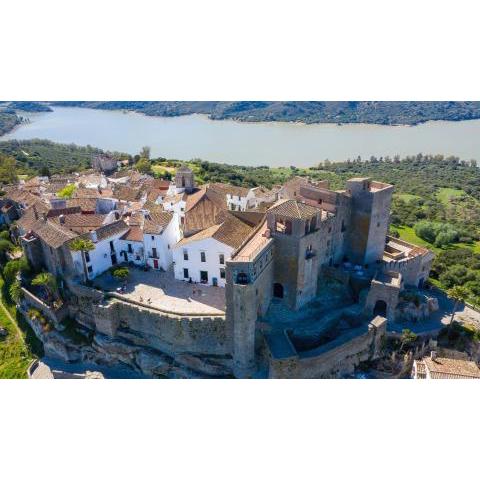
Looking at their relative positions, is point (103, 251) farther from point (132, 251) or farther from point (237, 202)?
point (237, 202)

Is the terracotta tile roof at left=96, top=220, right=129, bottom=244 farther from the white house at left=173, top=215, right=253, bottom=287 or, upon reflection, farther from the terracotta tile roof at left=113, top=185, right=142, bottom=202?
the terracotta tile roof at left=113, top=185, right=142, bottom=202

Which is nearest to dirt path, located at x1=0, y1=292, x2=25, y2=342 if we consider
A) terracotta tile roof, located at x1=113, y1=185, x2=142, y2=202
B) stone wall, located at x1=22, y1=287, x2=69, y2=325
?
stone wall, located at x1=22, y1=287, x2=69, y2=325

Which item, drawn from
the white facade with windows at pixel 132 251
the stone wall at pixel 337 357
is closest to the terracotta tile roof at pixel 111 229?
the white facade with windows at pixel 132 251

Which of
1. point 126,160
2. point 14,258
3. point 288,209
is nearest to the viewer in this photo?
point 288,209

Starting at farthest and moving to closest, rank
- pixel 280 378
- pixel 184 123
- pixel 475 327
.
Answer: pixel 184 123, pixel 475 327, pixel 280 378

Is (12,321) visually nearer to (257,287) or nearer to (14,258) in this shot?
(14,258)

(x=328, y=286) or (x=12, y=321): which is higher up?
(x=328, y=286)

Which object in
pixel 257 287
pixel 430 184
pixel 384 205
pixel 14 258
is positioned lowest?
pixel 430 184

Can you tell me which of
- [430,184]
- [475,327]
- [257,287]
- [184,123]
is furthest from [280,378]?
[184,123]
